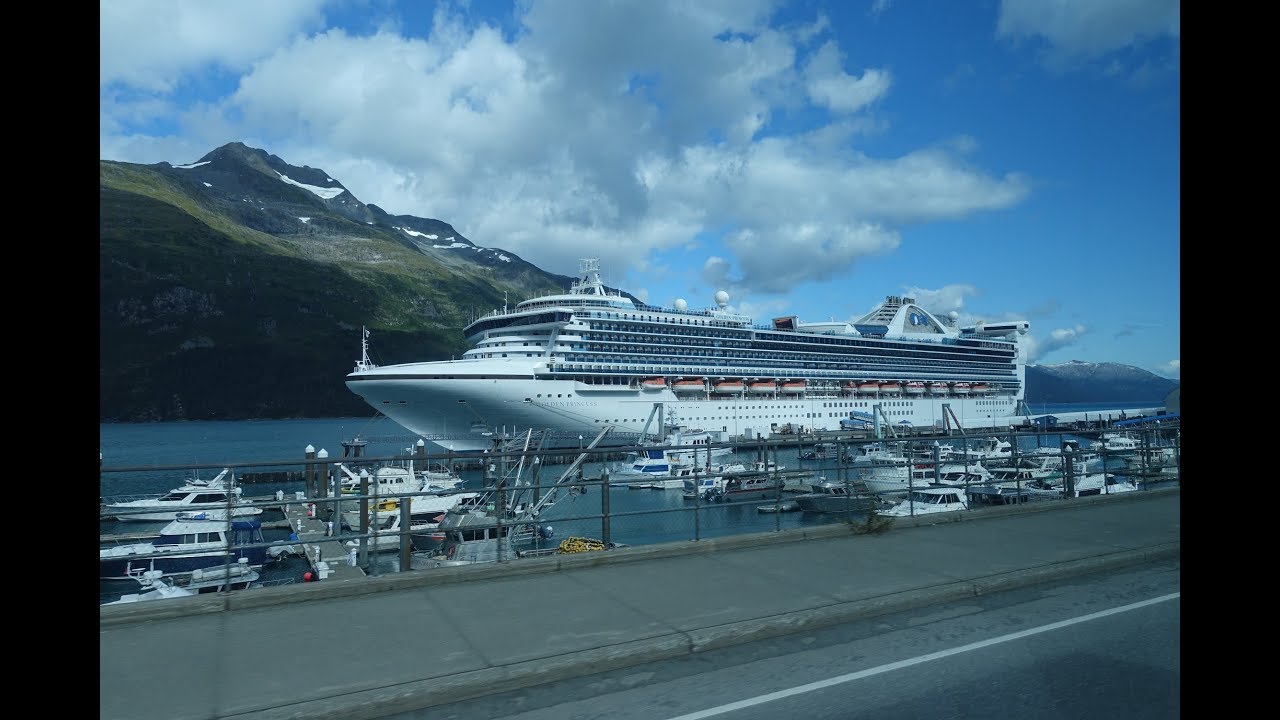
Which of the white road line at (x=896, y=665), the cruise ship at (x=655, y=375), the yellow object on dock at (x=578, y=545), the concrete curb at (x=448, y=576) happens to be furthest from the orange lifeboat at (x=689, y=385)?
the white road line at (x=896, y=665)

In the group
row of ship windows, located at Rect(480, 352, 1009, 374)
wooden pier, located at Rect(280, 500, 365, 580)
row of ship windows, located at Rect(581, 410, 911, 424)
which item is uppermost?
row of ship windows, located at Rect(480, 352, 1009, 374)

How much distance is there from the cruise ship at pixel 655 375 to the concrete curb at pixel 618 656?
38046mm

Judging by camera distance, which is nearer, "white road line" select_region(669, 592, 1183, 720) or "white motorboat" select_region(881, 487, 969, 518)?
"white road line" select_region(669, 592, 1183, 720)

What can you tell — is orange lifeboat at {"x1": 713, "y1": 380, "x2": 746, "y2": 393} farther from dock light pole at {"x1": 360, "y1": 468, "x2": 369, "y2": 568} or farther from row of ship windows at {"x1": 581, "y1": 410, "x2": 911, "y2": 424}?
dock light pole at {"x1": 360, "y1": 468, "x2": 369, "y2": 568}

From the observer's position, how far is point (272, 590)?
738 centimetres

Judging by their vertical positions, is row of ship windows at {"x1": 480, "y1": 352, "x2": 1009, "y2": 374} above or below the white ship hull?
above

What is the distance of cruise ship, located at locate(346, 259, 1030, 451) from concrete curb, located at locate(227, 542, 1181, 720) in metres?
38.0

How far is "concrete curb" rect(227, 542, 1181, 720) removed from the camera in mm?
4984

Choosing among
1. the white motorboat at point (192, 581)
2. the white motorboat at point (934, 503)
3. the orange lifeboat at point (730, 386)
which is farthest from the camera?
the orange lifeboat at point (730, 386)

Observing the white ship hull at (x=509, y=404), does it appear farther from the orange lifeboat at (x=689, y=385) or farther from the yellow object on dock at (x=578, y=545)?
the yellow object on dock at (x=578, y=545)

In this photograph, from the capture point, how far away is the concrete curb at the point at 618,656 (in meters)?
4.98

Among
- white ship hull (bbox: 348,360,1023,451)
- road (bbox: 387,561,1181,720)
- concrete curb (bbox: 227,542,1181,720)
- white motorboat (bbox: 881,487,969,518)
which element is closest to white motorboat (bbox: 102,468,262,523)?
concrete curb (bbox: 227,542,1181,720)

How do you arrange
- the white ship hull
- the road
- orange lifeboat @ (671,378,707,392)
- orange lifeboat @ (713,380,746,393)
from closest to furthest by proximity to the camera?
the road, the white ship hull, orange lifeboat @ (671,378,707,392), orange lifeboat @ (713,380,746,393)

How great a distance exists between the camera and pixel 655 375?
60.7m
